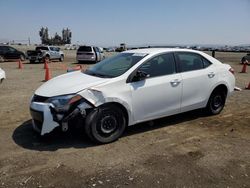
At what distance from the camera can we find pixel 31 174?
13.9 feet

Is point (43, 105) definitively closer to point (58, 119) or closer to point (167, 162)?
point (58, 119)

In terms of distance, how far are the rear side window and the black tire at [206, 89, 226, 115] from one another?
72 cm

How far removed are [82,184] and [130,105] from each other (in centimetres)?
194

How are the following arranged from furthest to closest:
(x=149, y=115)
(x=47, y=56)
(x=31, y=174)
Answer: (x=47, y=56)
(x=149, y=115)
(x=31, y=174)

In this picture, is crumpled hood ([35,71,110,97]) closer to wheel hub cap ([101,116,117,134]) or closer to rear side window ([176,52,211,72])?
wheel hub cap ([101,116,117,134])

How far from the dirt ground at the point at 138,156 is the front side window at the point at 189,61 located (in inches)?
45.7

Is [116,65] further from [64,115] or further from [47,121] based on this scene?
[47,121]

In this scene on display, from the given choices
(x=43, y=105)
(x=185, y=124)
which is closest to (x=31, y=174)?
(x=43, y=105)

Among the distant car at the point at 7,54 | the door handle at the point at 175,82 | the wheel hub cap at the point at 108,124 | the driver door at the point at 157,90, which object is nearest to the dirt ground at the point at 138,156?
the wheel hub cap at the point at 108,124

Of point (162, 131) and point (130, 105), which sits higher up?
point (130, 105)

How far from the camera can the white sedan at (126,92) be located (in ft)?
16.9

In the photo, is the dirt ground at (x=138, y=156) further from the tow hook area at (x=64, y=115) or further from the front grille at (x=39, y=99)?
the front grille at (x=39, y=99)

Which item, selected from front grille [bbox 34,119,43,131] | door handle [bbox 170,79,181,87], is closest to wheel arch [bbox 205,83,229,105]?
door handle [bbox 170,79,181,87]

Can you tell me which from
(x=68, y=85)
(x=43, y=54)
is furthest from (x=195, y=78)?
(x=43, y=54)
